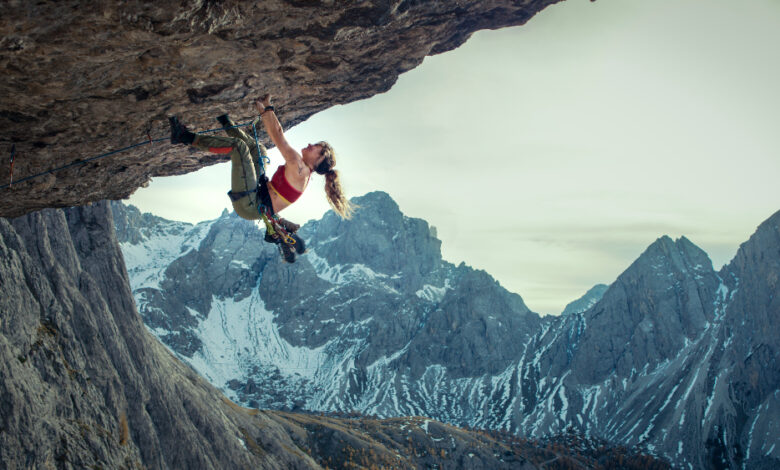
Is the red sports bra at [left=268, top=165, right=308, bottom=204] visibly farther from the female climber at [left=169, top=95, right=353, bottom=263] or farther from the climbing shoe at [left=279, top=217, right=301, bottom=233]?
the climbing shoe at [left=279, top=217, right=301, bottom=233]

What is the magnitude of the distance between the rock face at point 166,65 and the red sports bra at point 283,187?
85.3 inches

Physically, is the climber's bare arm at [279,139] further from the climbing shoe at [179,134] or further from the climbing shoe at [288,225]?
the climbing shoe at [288,225]

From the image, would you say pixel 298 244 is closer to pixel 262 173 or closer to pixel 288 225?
pixel 288 225

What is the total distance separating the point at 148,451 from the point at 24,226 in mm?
22494

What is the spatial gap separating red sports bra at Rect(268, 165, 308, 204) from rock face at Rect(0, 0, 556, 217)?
2167 millimetres

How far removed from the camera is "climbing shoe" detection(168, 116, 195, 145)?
940 centimetres

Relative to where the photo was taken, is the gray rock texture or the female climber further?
the gray rock texture

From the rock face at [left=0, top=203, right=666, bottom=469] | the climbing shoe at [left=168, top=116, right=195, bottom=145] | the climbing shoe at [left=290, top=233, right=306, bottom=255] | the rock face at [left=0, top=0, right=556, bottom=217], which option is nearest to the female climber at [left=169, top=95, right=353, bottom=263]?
the climbing shoe at [left=168, top=116, right=195, bottom=145]

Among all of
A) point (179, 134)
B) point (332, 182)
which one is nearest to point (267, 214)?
point (332, 182)

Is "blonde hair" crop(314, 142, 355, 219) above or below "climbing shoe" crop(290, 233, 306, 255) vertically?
above

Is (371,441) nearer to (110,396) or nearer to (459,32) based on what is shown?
(110,396)

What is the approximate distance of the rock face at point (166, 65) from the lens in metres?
7.21

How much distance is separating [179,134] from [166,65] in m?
1.29

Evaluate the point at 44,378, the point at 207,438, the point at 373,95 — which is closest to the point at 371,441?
the point at 207,438
